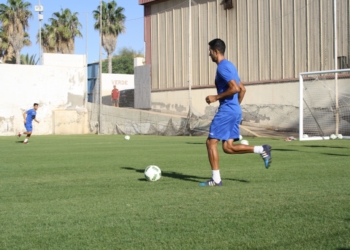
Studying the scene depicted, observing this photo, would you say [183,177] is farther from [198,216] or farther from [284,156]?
[284,156]

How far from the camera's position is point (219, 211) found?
6020mm

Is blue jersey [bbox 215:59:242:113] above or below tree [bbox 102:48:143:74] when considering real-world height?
below

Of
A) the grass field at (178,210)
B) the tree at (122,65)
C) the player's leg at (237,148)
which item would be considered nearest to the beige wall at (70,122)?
the grass field at (178,210)

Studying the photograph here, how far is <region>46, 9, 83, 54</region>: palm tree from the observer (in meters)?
58.5

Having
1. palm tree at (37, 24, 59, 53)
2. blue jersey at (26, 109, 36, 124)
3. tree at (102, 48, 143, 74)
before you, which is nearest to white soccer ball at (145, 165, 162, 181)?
blue jersey at (26, 109, 36, 124)

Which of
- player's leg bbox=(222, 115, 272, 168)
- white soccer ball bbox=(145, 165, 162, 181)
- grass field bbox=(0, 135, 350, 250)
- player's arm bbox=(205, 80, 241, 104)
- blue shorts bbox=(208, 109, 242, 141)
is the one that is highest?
player's arm bbox=(205, 80, 241, 104)

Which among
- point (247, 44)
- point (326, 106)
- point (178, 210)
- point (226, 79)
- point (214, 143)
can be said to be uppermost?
point (247, 44)

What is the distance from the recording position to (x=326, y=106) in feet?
85.7

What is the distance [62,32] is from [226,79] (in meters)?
52.8

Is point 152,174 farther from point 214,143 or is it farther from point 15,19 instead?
point 15,19

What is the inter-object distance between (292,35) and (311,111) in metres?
6.46

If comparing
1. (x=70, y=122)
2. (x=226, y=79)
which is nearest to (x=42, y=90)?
(x=70, y=122)

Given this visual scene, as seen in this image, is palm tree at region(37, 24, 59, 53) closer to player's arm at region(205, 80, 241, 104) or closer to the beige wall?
the beige wall

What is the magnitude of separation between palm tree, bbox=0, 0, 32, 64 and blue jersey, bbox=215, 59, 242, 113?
1922 inches
